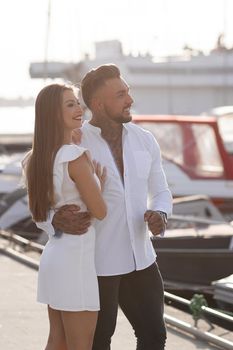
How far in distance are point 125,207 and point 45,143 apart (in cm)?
52

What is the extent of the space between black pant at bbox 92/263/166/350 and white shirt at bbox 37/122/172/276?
2.9 inches

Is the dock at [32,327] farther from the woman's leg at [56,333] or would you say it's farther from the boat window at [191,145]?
the boat window at [191,145]

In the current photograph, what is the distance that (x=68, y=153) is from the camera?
→ 476 centimetres

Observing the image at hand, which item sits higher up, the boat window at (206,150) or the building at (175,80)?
the boat window at (206,150)

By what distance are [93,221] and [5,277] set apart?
5530mm

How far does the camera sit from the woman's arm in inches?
186

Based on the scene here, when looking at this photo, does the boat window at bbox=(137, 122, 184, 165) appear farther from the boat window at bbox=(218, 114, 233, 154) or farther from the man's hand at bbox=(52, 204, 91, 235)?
the man's hand at bbox=(52, 204, 91, 235)

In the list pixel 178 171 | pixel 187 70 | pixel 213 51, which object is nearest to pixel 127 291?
pixel 178 171

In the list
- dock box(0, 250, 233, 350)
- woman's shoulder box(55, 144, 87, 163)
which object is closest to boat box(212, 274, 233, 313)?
dock box(0, 250, 233, 350)

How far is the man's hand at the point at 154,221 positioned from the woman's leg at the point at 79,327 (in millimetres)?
491

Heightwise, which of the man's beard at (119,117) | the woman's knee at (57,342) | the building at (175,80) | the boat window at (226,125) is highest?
the man's beard at (119,117)

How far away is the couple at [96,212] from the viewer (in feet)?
15.7

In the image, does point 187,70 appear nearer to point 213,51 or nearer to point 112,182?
point 213,51

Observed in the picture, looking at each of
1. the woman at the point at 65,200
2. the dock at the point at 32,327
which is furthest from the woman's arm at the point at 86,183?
the dock at the point at 32,327
